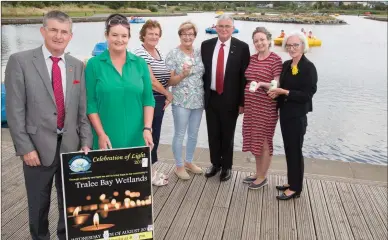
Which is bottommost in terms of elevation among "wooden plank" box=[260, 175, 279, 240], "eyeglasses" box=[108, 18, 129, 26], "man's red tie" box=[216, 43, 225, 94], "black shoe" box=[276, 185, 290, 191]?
"wooden plank" box=[260, 175, 279, 240]

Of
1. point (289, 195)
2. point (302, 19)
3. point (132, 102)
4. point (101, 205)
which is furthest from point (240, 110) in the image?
point (302, 19)

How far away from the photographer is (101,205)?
84.0 inches

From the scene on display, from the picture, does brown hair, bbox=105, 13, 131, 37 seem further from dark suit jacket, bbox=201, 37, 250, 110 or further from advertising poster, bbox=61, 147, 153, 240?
dark suit jacket, bbox=201, 37, 250, 110

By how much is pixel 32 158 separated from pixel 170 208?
1437 mm

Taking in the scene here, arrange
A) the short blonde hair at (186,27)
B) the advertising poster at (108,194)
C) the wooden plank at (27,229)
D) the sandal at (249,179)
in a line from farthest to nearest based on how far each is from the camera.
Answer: the sandal at (249,179)
the short blonde hair at (186,27)
the wooden plank at (27,229)
the advertising poster at (108,194)

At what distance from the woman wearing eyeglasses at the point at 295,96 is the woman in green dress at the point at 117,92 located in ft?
4.12

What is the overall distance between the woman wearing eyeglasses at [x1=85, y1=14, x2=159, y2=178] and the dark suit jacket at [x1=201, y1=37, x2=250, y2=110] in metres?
1.17

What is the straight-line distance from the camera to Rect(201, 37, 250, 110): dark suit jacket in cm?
331

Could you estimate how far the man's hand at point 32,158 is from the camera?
6.68ft

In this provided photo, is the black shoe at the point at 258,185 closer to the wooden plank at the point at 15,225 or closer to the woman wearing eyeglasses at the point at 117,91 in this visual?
the woman wearing eyeglasses at the point at 117,91

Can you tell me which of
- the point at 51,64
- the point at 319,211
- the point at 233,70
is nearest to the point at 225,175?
the point at 319,211

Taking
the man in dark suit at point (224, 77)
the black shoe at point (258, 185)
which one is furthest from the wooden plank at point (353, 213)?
the man in dark suit at point (224, 77)

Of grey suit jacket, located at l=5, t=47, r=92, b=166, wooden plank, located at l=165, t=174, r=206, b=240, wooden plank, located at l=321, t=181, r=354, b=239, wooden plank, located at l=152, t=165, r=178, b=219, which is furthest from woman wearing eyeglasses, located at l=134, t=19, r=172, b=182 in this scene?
wooden plank, located at l=321, t=181, r=354, b=239

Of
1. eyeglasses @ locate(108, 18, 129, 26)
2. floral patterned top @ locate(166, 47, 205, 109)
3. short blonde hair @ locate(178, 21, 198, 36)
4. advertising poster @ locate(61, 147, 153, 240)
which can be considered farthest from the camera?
floral patterned top @ locate(166, 47, 205, 109)
